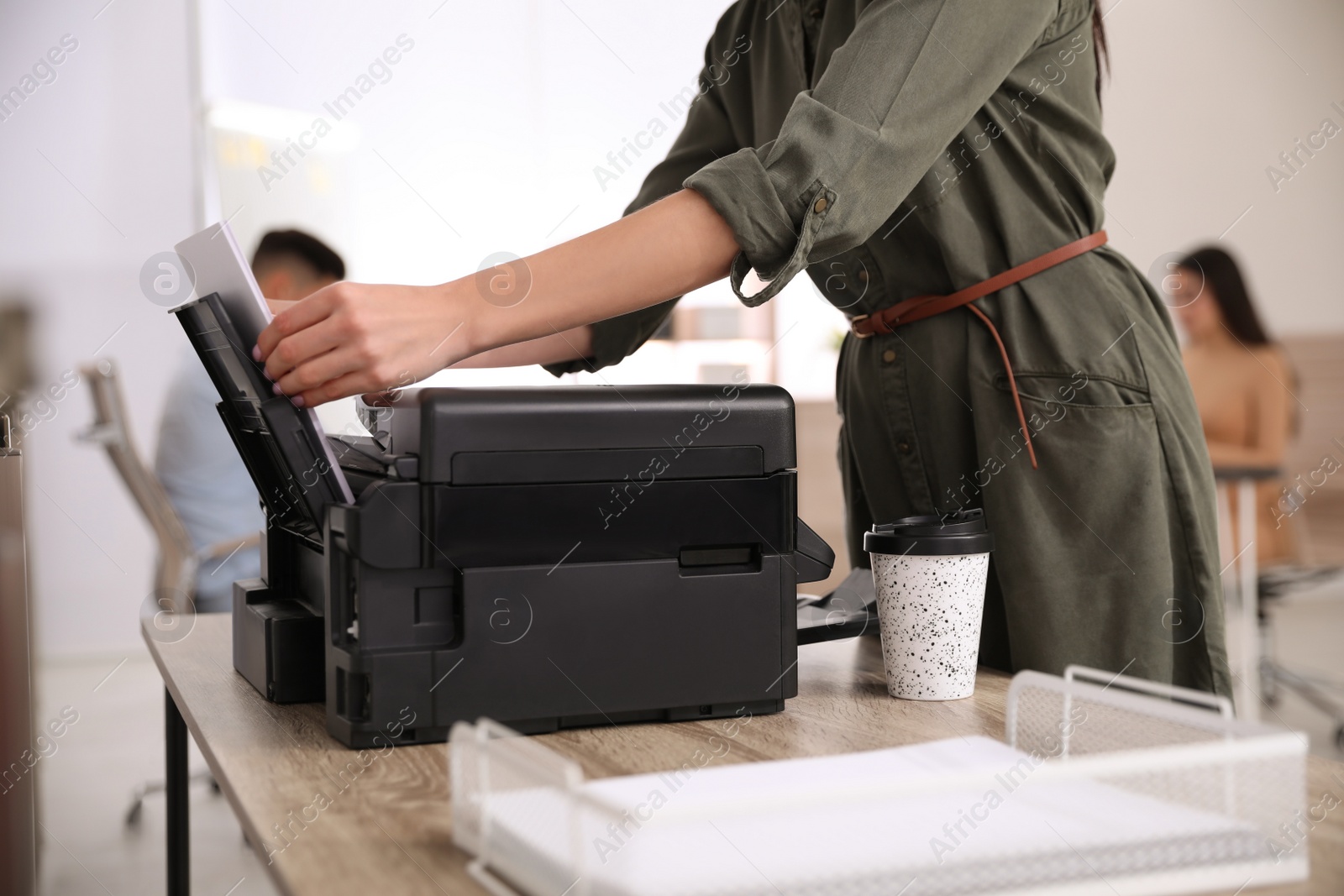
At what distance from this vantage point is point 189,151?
420 centimetres

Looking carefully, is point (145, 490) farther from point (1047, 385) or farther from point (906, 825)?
point (906, 825)

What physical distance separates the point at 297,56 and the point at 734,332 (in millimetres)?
1928

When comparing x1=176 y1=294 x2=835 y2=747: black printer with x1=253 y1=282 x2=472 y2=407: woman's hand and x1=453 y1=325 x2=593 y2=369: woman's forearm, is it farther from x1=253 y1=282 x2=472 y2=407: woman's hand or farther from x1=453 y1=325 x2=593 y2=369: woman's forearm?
x1=453 y1=325 x2=593 y2=369: woman's forearm

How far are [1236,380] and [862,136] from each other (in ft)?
11.7

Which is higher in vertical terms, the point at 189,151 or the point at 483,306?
the point at 189,151

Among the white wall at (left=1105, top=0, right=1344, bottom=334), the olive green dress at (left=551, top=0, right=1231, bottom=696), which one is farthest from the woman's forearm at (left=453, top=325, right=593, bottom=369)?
the white wall at (left=1105, top=0, right=1344, bottom=334)

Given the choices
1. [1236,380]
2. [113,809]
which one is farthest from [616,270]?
[1236,380]

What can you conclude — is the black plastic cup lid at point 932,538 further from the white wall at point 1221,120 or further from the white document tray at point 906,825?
the white wall at point 1221,120

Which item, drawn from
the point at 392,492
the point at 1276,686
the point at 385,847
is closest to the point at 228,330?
the point at 392,492

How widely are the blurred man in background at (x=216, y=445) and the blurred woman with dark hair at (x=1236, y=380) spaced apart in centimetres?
275

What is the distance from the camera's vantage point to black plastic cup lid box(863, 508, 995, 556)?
83 centimetres

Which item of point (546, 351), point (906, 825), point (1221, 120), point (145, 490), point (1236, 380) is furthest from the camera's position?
point (1221, 120)

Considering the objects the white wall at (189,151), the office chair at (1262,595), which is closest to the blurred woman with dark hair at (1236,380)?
the office chair at (1262,595)

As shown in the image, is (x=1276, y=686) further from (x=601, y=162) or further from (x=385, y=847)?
(x=385, y=847)
